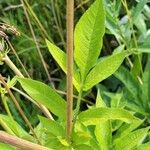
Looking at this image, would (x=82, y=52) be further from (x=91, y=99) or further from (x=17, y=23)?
(x=17, y=23)

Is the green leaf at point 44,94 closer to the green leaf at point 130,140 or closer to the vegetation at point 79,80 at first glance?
the vegetation at point 79,80

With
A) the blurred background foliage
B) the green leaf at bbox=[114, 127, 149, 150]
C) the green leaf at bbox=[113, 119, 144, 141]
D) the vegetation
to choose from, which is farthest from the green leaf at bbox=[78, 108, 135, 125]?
the blurred background foliage

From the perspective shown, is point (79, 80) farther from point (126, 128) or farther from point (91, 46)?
point (126, 128)

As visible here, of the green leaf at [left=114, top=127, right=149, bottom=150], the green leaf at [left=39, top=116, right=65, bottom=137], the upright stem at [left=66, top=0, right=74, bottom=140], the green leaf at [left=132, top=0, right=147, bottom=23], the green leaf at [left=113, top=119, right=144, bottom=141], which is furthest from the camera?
the green leaf at [left=132, top=0, right=147, bottom=23]

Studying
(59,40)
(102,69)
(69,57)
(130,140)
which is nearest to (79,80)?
(102,69)

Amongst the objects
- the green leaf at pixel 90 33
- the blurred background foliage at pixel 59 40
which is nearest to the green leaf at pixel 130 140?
the green leaf at pixel 90 33

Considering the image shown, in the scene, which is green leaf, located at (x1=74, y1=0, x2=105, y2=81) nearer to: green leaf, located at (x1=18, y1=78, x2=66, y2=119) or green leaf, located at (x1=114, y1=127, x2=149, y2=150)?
green leaf, located at (x1=18, y1=78, x2=66, y2=119)

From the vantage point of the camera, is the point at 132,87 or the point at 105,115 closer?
the point at 105,115

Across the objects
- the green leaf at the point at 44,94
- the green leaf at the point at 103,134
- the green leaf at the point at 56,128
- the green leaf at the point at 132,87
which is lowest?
the green leaf at the point at 132,87

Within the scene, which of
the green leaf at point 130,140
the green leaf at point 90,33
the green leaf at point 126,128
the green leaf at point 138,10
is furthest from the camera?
the green leaf at point 138,10
